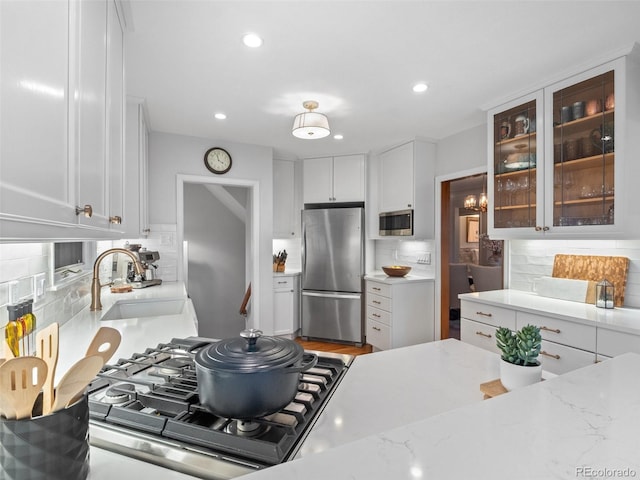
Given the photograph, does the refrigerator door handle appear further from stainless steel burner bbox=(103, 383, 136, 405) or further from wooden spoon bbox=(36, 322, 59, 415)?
wooden spoon bbox=(36, 322, 59, 415)

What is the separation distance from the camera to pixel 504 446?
0.49 meters

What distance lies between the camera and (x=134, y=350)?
4.18ft

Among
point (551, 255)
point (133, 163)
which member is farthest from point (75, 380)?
point (551, 255)

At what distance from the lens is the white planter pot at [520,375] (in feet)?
2.70

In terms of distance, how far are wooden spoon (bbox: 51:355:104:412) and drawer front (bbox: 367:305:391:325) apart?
11.0 feet

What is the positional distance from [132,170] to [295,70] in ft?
4.58

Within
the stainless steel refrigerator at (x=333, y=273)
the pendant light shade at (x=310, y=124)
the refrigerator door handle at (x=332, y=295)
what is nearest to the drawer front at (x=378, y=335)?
the stainless steel refrigerator at (x=333, y=273)

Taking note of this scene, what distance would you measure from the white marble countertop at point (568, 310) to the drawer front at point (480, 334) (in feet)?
0.65

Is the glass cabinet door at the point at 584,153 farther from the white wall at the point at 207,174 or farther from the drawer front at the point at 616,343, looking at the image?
the white wall at the point at 207,174

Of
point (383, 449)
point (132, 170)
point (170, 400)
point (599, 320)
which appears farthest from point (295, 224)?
point (383, 449)

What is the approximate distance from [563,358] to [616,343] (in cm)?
32

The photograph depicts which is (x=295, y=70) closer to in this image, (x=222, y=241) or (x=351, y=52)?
(x=351, y=52)

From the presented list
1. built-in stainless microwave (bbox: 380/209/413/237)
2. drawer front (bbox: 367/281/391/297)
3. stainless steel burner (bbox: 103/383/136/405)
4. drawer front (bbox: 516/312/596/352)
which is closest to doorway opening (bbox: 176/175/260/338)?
drawer front (bbox: 367/281/391/297)

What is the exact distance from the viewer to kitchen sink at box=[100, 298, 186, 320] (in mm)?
2283
